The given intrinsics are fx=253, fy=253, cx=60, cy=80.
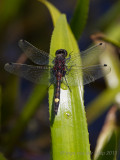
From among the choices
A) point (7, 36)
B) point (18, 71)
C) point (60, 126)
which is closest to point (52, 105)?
point (60, 126)

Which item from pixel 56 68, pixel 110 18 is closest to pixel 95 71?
pixel 56 68

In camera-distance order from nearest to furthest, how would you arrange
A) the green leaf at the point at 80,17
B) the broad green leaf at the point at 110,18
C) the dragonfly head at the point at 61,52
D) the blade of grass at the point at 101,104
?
the dragonfly head at the point at 61,52 < the green leaf at the point at 80,17 < the blade of grass at the point at 101,104 < the broad green leaf at the point at 110,18

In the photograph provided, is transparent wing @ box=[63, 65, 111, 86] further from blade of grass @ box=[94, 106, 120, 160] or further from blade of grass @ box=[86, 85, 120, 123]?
blade of grass @ box=[86, 85, 120, 123]

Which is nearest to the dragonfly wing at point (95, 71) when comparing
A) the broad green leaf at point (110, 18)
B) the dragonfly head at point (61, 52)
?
the dragonfly head at point (61, 52)

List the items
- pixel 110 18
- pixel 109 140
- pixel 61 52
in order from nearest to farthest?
pixel 109 140, pixel 61 52, pixel 110 18

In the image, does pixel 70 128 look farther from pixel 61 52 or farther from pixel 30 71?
pixel 30 71

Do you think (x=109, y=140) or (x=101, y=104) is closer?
(x=109, y=140)

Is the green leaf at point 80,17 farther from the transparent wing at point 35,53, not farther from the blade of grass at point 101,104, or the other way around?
the blade of grass at point 101,104

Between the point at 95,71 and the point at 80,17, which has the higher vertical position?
the point at 80,17
